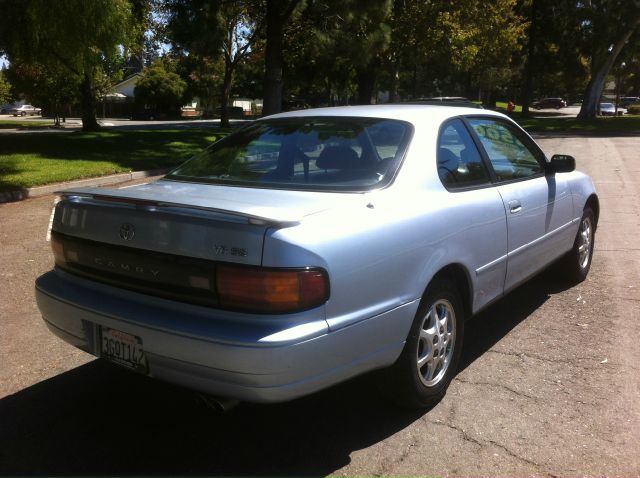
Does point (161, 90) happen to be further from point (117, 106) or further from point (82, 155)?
point (82, 155)

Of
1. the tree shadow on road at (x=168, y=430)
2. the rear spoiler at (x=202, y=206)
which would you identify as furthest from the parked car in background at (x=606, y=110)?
the rear spoiler at (x=202, y=206)

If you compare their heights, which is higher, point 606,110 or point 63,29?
point 63,29

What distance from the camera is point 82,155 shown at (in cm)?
1441

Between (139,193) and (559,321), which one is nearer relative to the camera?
(139,193)

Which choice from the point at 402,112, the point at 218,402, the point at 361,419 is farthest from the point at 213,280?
the point at 402,112

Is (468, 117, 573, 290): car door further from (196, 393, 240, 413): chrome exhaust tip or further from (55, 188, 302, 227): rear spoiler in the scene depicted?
(196, 393, 240, 413): chrome exhaust tip

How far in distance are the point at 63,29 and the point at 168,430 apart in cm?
1058

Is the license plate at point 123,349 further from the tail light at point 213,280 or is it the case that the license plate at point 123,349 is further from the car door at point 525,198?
the car door at point 525,198

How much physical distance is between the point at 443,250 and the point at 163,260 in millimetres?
1479

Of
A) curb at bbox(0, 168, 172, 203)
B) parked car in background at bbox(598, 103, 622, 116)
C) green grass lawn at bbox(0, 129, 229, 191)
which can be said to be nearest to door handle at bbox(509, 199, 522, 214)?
curb at bbox(0, 168, 172, 203)

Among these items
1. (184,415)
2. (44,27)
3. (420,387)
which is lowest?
(184,415)

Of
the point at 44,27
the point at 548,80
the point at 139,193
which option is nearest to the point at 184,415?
the point at 139,193

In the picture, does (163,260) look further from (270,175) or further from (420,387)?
(420,387)

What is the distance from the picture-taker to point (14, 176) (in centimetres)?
1093
